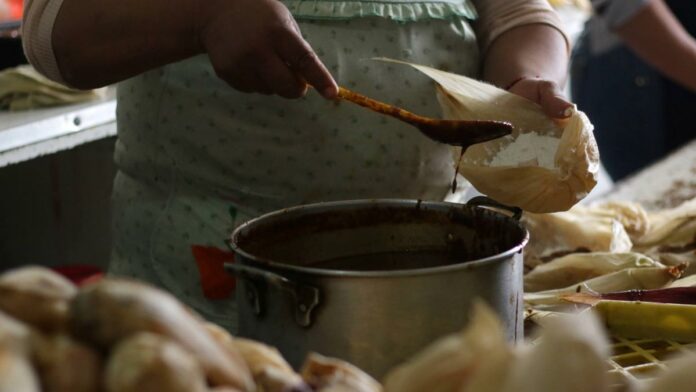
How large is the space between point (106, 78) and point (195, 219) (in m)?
0.28

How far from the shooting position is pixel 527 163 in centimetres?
127

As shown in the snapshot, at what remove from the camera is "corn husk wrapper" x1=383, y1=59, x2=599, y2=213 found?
4.03 feet

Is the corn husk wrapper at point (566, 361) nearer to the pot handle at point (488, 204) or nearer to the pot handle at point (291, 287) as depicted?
the pot handle at point (291, 287)

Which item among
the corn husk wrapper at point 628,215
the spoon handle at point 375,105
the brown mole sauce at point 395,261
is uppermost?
the spoon handle at point 375,105

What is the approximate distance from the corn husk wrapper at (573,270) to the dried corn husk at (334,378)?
822 mm

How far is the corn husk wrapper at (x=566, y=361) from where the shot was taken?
572 mm

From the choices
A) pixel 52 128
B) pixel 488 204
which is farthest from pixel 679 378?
pixel 52 128

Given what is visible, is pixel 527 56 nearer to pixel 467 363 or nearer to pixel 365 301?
pixel 365 301

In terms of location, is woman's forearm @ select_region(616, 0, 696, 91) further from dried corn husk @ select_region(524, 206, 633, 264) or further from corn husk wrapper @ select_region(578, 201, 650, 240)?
dried corn husk @ select_region(524, 206, 633, 264)

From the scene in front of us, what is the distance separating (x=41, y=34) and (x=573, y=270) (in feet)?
2.79

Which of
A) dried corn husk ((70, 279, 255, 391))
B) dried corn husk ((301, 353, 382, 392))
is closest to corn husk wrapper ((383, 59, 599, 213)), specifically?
dried corn husk ((301, 353, 382, 392))

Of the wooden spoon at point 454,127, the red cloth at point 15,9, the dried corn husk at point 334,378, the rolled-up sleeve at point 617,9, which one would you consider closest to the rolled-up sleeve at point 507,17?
the wooden spoon at point 454,127

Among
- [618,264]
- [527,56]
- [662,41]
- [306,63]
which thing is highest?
[306,63]

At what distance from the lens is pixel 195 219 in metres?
1.50
